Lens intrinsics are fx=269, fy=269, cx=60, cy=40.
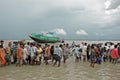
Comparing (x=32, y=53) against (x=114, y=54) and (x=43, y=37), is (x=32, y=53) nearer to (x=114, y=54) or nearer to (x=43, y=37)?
(x=114, y=54)

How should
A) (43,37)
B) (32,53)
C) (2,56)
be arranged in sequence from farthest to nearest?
(43,37)
(32,53)
(2,56)

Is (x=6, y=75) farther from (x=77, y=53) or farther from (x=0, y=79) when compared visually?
(x=77, y=53)

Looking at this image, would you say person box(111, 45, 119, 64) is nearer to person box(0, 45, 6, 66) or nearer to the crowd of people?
the crowd of people

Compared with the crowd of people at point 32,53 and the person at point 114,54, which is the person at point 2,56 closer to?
the crowd of people at point 32,53

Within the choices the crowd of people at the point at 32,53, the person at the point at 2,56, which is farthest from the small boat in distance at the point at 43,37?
the person at the point at 2,56

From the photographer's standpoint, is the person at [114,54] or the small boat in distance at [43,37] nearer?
the person at [114,54]

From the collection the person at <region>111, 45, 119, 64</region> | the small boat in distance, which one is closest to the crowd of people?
the person at <region>111, 45, 119, 64</region>

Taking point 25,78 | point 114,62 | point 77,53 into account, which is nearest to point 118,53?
point 114,62

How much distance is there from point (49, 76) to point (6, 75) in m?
2.21

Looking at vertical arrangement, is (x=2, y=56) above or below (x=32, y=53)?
below

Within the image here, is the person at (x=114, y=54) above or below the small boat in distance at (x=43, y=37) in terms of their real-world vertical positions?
below

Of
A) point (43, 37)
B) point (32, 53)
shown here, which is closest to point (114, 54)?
point (32, 53)

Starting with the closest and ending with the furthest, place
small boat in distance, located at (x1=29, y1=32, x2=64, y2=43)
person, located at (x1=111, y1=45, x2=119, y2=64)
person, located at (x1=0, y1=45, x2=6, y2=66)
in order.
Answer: person, located at (x1=0, y1=45, x2=6, y2=66)
person, located at (x1=111, y1=45, x2=119, y2=64)
small boat in distance, located at (x1=29, y1=32, x2=64, y2=43)

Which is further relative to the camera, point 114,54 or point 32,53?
point 114,54
